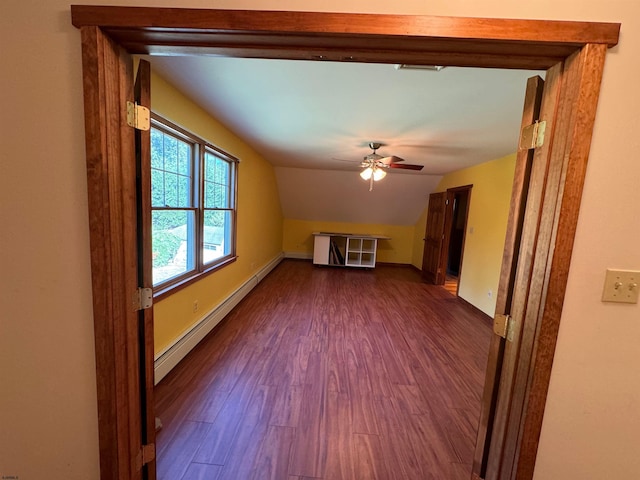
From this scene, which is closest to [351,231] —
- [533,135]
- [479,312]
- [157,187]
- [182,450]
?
[479,312]

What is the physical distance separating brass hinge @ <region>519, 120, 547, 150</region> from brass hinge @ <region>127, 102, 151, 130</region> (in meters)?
1.41

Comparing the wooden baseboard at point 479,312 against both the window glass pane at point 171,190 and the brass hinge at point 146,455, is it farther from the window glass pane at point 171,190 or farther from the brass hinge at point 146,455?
the window glass pane at point 171,190

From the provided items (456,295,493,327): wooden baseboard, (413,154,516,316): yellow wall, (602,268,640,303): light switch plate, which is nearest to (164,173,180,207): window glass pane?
(602,268,640,303): light switch plate

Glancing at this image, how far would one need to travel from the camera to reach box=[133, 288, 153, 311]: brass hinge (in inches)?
39.5

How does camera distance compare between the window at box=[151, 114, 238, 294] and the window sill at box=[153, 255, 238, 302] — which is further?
the window at box=[151, 114, 238, 294]

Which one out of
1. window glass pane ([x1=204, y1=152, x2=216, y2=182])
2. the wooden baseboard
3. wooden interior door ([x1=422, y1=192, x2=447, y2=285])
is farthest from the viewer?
wooden interior door ([x1=422, y1=192, x2=447, y2=285])

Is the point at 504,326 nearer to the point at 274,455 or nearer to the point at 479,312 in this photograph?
the point at 274,455

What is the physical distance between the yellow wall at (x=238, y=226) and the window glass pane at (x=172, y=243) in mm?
206

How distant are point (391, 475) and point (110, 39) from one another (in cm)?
228

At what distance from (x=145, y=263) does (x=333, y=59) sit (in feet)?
3.45

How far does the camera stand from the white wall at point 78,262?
817mm

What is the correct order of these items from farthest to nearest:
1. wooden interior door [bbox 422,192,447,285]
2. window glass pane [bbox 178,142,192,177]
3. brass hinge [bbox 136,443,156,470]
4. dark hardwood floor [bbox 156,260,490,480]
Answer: wooden interior door [bbox 422,192,447,285] < window glass pane [bbox 178,142,192,177] < dark hardwood floor [bbox 156,260,490,480] < brass hinge [bbox 136,443,156,470]

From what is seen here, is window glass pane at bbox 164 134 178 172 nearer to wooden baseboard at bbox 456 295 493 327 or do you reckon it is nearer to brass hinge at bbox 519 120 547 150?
brass hinge at bbox 519 120 547 150

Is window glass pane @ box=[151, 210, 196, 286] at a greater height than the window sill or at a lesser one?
greater
